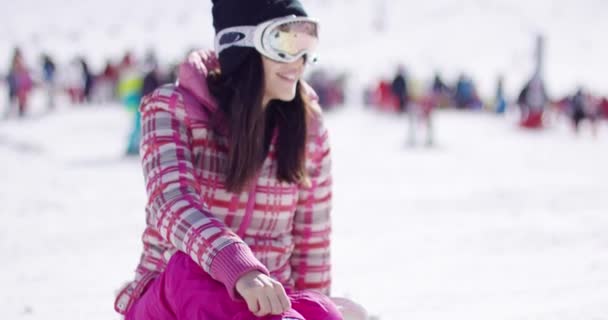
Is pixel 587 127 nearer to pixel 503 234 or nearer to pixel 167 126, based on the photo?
pixel 503 234

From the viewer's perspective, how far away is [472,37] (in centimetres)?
4084

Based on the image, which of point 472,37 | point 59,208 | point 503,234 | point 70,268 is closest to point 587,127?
point 503,234

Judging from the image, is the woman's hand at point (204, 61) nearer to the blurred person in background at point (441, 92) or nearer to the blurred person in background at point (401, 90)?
the blurred person in background at point (401, 90)

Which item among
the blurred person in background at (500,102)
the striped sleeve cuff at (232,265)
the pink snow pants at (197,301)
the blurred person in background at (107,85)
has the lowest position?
the blurred person in background at (500,102)

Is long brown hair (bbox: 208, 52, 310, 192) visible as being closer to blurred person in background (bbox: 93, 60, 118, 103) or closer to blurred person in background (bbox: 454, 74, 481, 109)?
blurred person in background (bbox: 93, 60, 118, 103)

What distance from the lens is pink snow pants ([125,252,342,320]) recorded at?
1.77m

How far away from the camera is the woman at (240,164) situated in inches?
75.2

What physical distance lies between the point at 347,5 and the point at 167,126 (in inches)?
1935

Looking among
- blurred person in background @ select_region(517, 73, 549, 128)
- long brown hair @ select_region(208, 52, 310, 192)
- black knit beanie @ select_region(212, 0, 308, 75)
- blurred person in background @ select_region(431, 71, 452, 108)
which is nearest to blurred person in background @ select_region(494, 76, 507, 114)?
blurred person in background @ select_region(431, 71, 452, 108)

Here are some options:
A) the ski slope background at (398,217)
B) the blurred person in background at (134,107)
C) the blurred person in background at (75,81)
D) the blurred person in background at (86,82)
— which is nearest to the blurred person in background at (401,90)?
the ski slope background at (398,217)

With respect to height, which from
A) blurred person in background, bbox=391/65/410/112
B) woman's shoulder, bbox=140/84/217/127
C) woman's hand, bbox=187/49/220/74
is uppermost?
woman's hand, bbox=187/49/220/74

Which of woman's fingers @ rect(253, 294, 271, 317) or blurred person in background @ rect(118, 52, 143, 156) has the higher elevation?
woman's fingers @ rect(253, 294, 271, 317)

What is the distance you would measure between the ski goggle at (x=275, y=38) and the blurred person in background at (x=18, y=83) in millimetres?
13919

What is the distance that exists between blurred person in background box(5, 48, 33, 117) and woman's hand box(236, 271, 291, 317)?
571 inches
